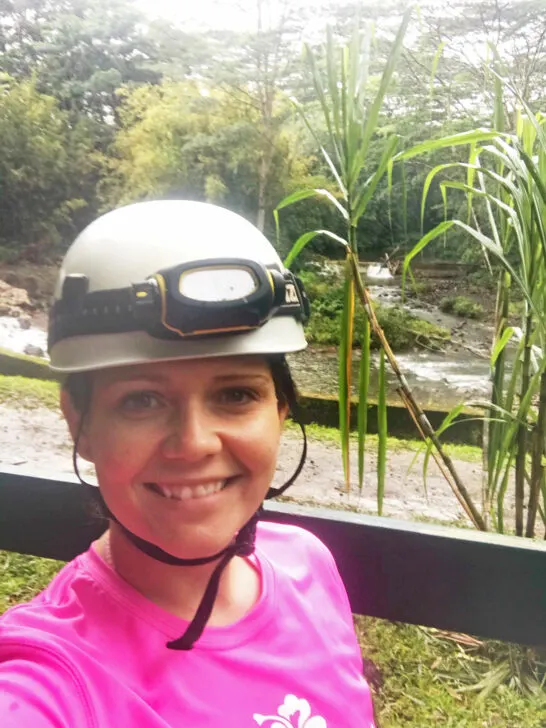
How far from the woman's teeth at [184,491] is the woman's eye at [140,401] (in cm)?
8

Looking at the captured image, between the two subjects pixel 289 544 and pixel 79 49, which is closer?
pixel 289 544

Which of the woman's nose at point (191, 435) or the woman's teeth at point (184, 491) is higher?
the woman's nose at point (191, 435)

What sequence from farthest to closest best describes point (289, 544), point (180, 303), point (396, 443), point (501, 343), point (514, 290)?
point (396, 443) → point (514, 290) → point (501, 343) → point (289, 544) → point (180, 303)

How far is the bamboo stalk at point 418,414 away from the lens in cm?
111

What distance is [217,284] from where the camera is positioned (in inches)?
24.3

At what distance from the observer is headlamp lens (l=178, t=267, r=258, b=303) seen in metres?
0.60

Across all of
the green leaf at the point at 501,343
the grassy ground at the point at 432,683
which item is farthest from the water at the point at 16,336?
the green leaf at the point at 501,343

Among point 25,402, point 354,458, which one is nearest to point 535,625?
point 354,458

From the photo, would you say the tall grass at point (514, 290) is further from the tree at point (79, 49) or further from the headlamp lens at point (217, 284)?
the tree at point (79, 49)

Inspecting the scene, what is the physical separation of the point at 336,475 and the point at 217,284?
85 centimetres

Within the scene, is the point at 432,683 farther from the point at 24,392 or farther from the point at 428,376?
the point at 24,392

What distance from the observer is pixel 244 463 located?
2.11ft

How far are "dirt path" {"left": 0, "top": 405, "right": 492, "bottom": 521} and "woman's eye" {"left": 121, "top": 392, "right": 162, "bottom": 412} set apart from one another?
0.71 meters

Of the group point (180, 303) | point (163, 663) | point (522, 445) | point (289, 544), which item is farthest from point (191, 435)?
point (522, 445)
